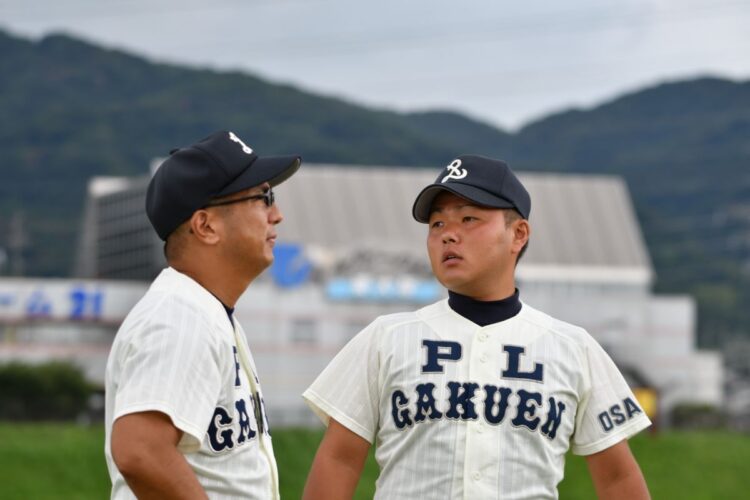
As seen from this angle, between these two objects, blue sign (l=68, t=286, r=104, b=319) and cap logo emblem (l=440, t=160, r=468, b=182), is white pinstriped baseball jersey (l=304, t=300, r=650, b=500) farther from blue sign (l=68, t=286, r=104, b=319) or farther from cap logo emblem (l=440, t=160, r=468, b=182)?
blue sign (l=68, t=286, r=104, b=319)

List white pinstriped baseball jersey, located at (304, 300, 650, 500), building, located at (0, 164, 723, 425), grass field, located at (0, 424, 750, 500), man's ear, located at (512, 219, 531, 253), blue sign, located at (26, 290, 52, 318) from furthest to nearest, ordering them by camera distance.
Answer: blue sign, located at (26, 290, 52, 318) < building, located at (0, 164, 723, 425) < grass field, located at (0, 424, 750, 500) < man's ear, located at (512, 219, 531, 253) < white pinstriped baseball jersey, located at (304, 300, 650, 500)

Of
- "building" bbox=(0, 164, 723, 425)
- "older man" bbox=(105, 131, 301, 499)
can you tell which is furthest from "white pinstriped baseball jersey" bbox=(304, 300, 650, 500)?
"building" bbox=(0, 164, 723, 425)

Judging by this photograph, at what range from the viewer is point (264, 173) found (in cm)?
442

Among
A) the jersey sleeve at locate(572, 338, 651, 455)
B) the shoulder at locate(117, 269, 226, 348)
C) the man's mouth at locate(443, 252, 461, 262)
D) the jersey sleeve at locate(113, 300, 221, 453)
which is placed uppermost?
the man's mouth at locate(443, 252, 461, 262)

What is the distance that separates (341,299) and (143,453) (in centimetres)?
7221

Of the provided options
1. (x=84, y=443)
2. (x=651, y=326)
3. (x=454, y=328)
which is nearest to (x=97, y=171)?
(x=651, y=326)

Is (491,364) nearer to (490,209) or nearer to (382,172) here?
(490,209)

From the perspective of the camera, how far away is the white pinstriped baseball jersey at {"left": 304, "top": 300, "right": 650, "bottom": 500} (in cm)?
464

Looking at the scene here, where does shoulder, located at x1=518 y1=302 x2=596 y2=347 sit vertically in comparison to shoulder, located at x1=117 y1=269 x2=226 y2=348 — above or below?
below

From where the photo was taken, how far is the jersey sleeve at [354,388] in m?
4.79

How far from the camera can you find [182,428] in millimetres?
3922

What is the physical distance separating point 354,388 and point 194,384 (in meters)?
0.91

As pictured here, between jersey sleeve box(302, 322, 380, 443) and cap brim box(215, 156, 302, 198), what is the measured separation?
0.60m

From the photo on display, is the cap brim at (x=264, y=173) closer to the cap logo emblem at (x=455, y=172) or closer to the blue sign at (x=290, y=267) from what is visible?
the cap logo emblem at (x=455, y=172)
